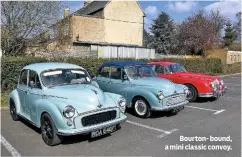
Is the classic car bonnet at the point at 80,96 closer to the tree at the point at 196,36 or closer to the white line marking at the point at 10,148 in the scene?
the white line marking at the point at 10,148

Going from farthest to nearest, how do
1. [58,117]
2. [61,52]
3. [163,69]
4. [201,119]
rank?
[61,52], [163,69], [201,119], [58,117]

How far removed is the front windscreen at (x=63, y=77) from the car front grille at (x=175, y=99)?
2.45m

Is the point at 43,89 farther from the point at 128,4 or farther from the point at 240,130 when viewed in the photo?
the point at 128,4

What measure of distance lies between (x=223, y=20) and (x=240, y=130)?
41.3 meters

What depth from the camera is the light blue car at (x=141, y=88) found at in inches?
287

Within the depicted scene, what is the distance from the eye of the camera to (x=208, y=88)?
9.81m

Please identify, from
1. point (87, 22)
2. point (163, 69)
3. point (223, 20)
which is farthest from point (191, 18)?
point (163, 69)

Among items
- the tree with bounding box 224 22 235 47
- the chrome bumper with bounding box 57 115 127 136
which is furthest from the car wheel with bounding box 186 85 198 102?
the tree with bounding box 224 22 235 47

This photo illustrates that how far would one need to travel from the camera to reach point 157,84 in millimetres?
7496

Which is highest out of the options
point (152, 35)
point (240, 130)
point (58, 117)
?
point (152, 35)

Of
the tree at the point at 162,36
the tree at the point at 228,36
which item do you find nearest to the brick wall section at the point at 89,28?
the tree at the point at 162,36

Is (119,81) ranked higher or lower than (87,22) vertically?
lower

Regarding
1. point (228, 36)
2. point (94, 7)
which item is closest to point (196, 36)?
point (94, 7)

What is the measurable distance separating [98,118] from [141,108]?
2.59 meters
